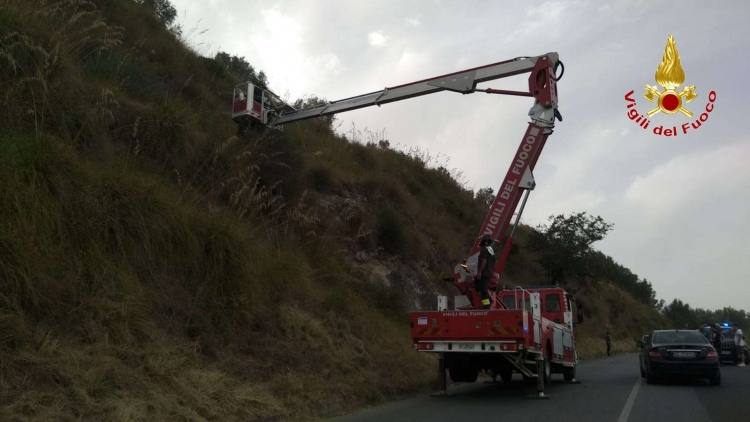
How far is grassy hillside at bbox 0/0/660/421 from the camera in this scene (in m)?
7.64

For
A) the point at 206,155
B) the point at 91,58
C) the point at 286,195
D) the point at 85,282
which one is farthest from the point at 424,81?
the point at 85,282

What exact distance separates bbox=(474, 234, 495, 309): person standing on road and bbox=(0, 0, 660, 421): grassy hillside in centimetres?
271

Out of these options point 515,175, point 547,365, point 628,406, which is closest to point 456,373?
point 547,365

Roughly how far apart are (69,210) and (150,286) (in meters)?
1.70

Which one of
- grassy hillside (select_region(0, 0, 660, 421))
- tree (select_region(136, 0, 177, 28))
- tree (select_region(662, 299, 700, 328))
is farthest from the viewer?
tree (select_region(662, 299, 700, 328))

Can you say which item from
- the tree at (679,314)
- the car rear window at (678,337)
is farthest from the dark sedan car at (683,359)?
the tree at (679,314)

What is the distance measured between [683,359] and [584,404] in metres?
5.10

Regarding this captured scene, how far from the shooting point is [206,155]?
14453mm

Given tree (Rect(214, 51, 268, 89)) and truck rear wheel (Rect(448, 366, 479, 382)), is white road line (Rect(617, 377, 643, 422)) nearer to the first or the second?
truck rear wheel (Rect(448, 366, 479, 382))

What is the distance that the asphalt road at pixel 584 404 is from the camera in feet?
32.1

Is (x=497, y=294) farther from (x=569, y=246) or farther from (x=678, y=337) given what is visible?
(x=569, y=246)

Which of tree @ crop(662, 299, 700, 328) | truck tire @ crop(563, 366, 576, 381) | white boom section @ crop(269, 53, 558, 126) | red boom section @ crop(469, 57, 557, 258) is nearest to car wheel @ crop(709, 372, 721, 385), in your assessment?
truck tire @ crop(563, 366, 576, 381)

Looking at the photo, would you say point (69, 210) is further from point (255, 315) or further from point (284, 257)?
point (284, 257)

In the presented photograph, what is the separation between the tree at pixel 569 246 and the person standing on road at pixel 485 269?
2172cm
